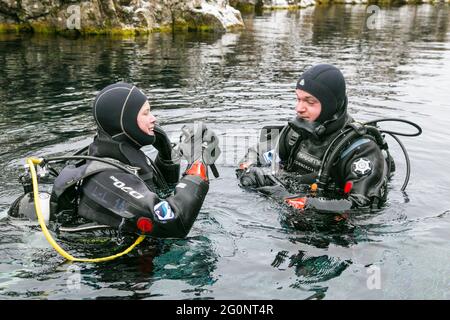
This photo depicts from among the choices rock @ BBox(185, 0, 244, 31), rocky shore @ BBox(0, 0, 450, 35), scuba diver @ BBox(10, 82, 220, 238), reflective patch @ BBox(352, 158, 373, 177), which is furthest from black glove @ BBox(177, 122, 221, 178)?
rock @ BBox(185, 0, 244, 31)

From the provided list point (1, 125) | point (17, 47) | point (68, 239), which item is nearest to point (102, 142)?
point (68, 239)

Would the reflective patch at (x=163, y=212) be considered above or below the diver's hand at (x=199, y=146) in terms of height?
below

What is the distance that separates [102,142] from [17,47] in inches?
694

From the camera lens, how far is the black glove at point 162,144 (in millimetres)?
5609

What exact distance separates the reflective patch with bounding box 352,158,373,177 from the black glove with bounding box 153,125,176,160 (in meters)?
2.28

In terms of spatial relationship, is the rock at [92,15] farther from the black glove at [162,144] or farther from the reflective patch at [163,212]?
the reflective patch at [163,212]

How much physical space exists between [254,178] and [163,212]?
6.61 ft

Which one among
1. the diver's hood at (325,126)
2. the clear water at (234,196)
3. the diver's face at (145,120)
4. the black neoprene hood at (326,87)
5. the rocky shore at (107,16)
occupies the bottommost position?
the clear water at (234,196)

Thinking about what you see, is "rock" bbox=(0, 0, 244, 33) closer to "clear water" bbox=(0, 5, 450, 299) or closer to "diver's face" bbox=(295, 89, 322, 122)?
"clear water" bbox=(0, 5, 450, 299)

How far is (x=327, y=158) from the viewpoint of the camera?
17.4 ft

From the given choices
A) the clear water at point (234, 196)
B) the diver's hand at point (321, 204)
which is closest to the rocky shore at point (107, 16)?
the clear water at point (234, 196)

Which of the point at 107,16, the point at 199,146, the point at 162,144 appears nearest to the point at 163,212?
the point at 199,146

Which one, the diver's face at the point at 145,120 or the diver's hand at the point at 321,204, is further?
the diver's hand at the point at 321,204

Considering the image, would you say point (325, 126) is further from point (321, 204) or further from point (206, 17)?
point (206, 17)
